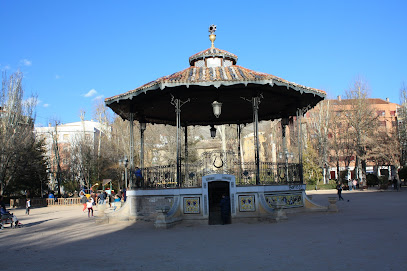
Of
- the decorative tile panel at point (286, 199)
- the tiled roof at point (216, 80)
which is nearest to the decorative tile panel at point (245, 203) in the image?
the decorative tile panel at point (286, 199)

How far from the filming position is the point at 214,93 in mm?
16328

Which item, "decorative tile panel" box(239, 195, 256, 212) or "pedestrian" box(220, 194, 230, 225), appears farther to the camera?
"decorative tile panel" box(239, 195, 256, 212)

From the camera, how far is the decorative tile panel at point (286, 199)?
A: 49.6ft

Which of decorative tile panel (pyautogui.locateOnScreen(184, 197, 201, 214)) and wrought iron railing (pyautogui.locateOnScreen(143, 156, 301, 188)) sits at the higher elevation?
wrought iron railing (pyautogui.locateOnScreen(143, 156, 301, 188))

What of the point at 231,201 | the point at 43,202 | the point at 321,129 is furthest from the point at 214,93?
the point at 321,129

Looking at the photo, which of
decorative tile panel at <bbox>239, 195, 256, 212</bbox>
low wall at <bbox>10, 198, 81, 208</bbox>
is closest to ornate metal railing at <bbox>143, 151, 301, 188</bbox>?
decorative tile panel at <bbox>239, 195, 256, 212</bbox>

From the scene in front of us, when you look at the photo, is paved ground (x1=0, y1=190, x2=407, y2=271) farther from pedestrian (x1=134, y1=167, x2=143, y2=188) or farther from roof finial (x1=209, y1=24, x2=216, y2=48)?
roof finial (x1=209, y1=24, x2=216, y2=48)

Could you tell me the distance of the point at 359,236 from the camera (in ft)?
32.4

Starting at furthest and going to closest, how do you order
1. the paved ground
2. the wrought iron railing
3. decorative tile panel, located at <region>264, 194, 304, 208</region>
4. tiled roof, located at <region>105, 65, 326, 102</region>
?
the wrought iron railing → decorative tile panel, located at <region>264, 194, 304, 208</region> → tiled roof, located at <region>105, 65, 326, 102</region> → the paved ground

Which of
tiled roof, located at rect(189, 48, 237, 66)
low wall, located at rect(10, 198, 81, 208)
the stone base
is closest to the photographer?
the stone base

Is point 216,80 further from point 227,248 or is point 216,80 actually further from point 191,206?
point 227,248

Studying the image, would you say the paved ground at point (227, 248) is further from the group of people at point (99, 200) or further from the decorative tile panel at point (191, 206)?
the group of people at point (99, 200)

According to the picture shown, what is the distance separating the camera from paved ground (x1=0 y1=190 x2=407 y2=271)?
711 centimetres

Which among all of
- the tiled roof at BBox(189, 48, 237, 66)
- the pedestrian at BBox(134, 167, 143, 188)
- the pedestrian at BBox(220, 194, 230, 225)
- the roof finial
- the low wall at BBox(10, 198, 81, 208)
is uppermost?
the roof finial
